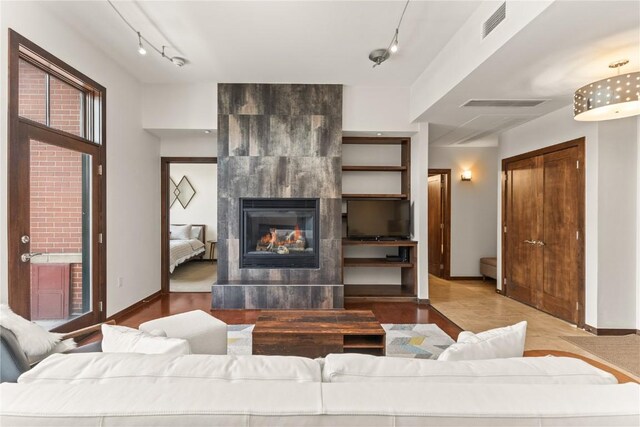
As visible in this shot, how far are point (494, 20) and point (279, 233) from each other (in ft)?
10.9

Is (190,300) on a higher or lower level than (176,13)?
lower

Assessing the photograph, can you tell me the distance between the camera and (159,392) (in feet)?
2.60

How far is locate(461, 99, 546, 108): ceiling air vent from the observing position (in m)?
3.56

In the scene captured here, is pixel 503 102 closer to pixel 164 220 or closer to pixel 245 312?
pixel 245 312

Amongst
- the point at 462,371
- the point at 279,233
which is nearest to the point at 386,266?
the point at 279,233

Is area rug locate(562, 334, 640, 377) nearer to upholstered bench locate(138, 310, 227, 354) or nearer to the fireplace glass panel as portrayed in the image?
the fireplace glass panel

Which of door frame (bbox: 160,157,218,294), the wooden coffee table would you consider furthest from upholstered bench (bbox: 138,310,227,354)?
door frame (bbox: 160,157,218,294)

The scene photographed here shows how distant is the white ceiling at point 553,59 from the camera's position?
6.54 feet

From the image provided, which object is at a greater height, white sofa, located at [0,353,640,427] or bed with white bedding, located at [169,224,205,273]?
white sofa, located at [0,353,640,427]

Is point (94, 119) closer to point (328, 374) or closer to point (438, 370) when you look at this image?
point (328, 374)

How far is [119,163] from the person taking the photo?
12.6ft

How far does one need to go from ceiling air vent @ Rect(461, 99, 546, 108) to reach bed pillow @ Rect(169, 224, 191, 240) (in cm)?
632

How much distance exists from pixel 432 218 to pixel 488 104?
2981mm

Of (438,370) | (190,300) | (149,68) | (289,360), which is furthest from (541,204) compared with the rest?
(149,68)
